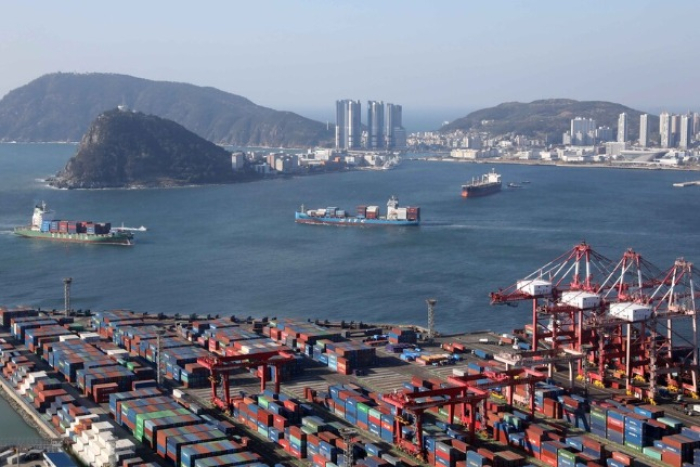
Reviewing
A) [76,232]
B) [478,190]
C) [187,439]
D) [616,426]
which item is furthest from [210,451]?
[478,190]

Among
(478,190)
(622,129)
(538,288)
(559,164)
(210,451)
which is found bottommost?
(210,451)

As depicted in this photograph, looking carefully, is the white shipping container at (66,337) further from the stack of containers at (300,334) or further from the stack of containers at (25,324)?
the stack of containers at (300,334)

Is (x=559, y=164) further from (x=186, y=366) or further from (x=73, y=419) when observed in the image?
(x=73, y=419)

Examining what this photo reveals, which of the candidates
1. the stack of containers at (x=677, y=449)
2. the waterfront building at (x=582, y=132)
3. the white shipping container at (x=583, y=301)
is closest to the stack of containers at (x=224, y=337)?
the white shipping container at (x=583, y=301)

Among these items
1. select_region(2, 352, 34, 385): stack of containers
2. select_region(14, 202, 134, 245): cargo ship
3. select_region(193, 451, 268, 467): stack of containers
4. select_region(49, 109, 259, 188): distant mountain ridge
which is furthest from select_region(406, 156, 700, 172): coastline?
select_region(193, 451, 268, 467): stack of containers

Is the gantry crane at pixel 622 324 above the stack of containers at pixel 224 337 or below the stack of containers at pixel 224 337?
above

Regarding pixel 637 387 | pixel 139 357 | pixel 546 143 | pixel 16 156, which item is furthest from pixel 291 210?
pixel 546 143

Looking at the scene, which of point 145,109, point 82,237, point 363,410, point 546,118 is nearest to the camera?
Answer: point 363,410
